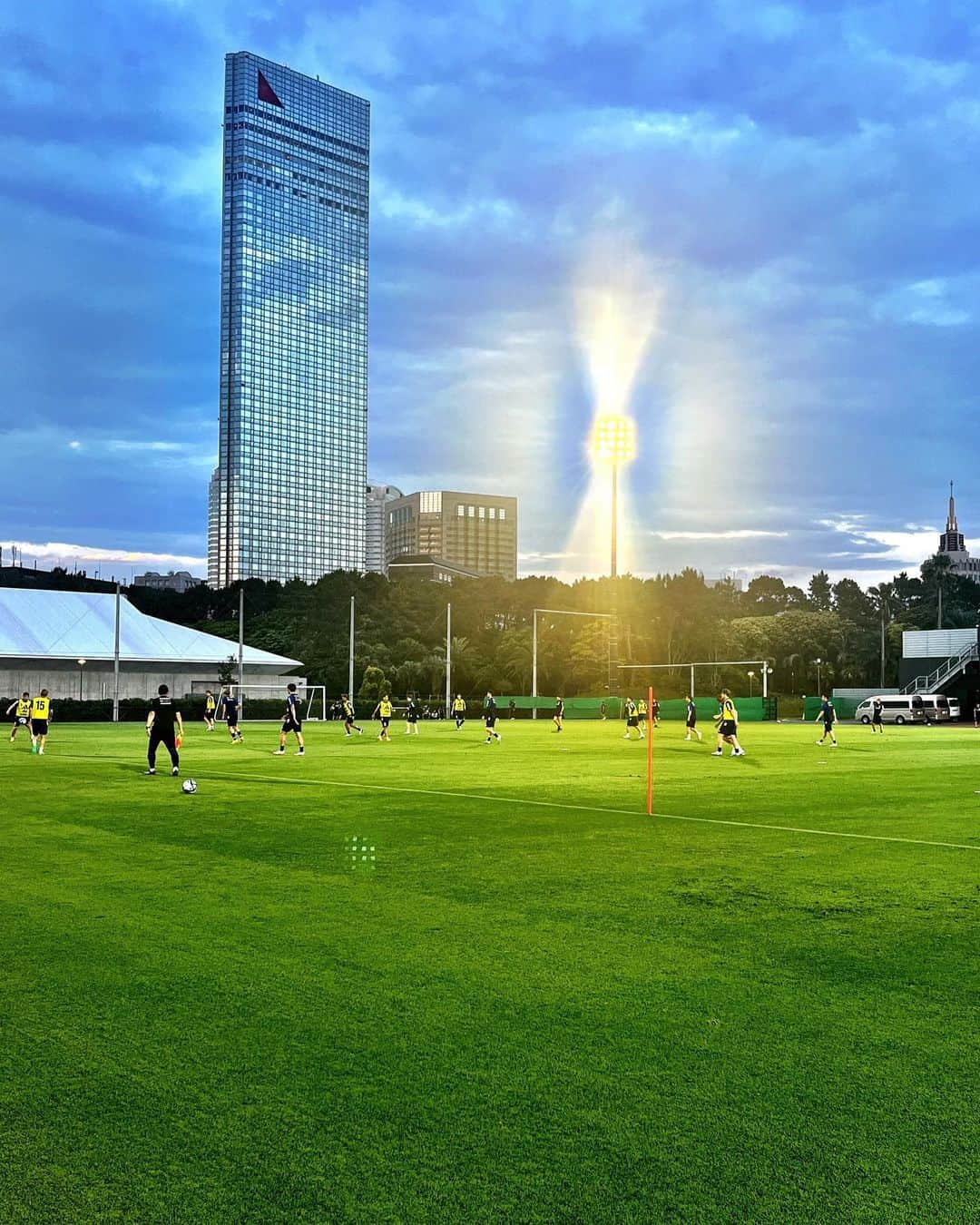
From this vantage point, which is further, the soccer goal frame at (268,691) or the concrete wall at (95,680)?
the soccer goal frame at (268,691)

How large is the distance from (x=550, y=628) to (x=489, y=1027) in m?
118

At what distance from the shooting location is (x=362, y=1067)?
18.4ft

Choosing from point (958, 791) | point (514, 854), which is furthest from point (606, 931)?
point (958, 791)

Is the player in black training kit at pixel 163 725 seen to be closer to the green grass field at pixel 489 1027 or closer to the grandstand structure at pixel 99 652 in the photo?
the green grass field at pixel 489 1027

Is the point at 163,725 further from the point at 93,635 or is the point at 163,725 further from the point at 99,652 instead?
the point at 93,635

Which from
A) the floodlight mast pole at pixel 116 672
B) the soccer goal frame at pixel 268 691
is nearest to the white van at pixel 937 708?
the soccer goal frame at pixel 268 691

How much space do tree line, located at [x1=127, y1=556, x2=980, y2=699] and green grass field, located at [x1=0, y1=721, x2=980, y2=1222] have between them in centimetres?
8826

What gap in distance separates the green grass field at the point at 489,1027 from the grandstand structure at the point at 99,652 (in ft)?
210

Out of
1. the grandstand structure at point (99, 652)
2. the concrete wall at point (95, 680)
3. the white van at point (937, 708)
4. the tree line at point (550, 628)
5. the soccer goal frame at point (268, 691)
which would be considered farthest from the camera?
the tree line at point (550, 628)

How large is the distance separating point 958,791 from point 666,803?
21.0ft

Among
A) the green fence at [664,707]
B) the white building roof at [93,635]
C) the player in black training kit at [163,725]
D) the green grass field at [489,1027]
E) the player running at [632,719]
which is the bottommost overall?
the green fence at [664,707]

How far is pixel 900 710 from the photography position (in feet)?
246

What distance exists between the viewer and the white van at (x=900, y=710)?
7412 cm

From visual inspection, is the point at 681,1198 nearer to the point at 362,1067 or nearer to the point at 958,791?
the point at 362,1067
